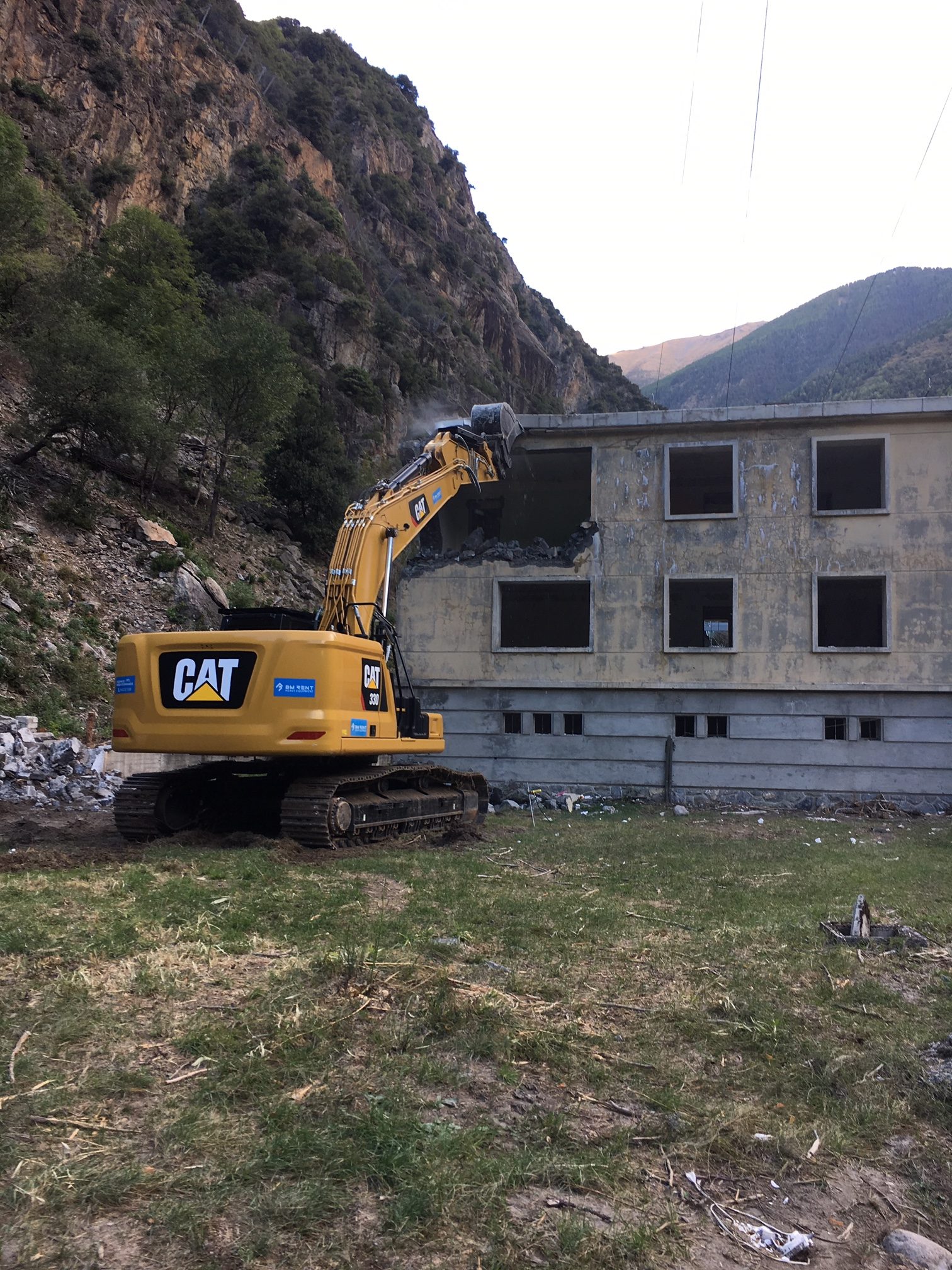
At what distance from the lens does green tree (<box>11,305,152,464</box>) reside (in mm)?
23812

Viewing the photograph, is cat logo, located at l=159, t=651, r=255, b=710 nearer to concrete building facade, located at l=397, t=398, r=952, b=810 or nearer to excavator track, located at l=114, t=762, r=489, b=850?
excavator track, located at l=114, t=762, r=489, b=850

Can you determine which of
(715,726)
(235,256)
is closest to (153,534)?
(715,726)

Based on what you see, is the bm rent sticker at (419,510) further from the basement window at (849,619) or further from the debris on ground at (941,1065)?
the basement window at (849,619)

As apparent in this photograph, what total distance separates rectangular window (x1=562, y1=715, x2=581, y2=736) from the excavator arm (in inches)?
222

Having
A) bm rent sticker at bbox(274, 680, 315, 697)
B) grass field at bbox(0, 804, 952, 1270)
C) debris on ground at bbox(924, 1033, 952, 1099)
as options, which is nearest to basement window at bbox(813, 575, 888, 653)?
bm rent sticker at bbox(274, 680, 315, 697)

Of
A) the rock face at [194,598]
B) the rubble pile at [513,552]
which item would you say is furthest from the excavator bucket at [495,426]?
the rock face at [194,598]

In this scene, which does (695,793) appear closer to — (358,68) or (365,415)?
(365,415)

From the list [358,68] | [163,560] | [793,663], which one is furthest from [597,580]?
[358,68]

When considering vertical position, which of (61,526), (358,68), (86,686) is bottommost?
(86,686)

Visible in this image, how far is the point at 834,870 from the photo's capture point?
9820 mm

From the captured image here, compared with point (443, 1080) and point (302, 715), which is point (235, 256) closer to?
point (302, 715)

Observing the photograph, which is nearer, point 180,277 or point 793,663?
point 793,663

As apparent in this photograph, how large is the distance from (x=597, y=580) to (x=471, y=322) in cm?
6203

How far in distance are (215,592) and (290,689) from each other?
18.5m
